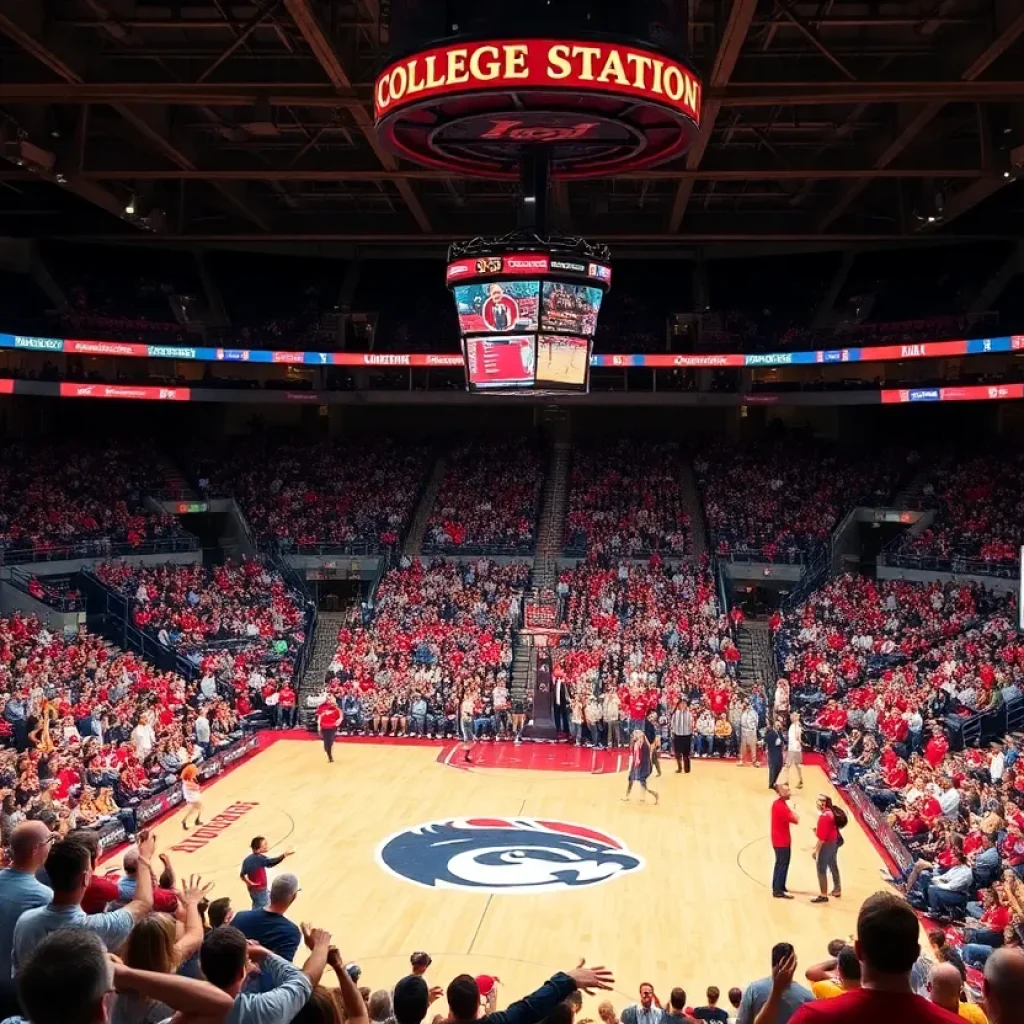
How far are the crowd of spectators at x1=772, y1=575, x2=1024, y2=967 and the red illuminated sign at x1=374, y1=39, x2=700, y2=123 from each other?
855 cm

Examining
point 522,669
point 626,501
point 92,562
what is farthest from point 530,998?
point 626,501

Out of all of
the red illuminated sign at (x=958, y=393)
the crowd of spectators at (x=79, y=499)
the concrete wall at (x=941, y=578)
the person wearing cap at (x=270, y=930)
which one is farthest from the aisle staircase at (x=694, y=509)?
the person wearing cap at (x=270, y=930)

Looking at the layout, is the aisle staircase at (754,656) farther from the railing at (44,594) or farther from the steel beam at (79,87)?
the steel beam at (79,87)

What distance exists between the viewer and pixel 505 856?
51.4 feet

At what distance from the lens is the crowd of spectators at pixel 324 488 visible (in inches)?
1250

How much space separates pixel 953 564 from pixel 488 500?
1327cm

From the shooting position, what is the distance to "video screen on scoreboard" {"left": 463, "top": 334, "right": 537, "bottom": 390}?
1384cm

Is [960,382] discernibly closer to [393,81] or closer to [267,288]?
[267,288]

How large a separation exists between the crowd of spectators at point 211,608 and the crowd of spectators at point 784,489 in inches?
471

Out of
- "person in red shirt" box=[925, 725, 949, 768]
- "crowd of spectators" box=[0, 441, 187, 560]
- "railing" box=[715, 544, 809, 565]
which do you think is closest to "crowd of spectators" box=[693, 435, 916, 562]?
"railing" box=[715, 544, 809, 565]

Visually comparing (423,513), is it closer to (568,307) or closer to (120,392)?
(120,392)

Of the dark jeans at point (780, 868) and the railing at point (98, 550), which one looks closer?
the dark jeans at point (780, 868)

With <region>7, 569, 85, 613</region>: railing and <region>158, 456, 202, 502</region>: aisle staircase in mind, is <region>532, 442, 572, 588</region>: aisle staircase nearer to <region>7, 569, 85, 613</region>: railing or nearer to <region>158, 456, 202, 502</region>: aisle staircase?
<region>158, 456, 202, 502</region>: aisle staircase

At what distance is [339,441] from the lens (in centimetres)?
3716
